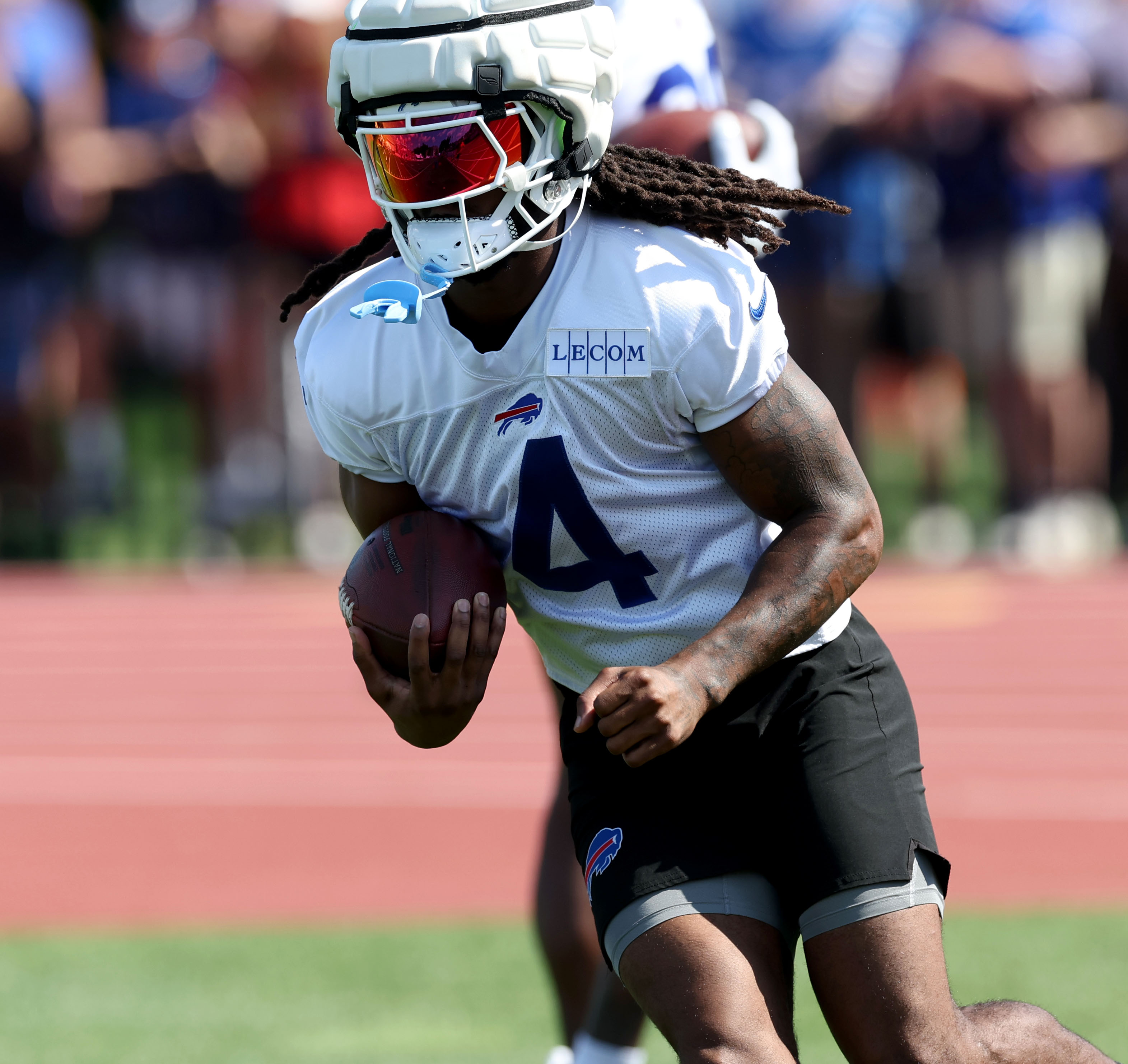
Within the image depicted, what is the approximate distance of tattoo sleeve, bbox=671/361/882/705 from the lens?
3.02 m

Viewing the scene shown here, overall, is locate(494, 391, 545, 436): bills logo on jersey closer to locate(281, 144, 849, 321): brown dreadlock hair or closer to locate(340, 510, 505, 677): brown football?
locate(340, 510, 505, 677): brown football

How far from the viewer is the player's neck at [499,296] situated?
3205 millimetres

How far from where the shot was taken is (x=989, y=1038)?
3137mm

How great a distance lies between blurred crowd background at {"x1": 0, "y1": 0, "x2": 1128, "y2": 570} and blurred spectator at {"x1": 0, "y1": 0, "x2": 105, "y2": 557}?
19mm

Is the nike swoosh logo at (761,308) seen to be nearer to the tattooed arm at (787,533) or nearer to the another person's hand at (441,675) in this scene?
the tattooed arm at (787,533)

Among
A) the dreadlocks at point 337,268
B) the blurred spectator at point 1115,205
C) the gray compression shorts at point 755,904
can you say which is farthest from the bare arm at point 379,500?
the blurred spectator at point 1115,205

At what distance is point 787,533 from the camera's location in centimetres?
311

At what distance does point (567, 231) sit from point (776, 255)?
703 centimetres

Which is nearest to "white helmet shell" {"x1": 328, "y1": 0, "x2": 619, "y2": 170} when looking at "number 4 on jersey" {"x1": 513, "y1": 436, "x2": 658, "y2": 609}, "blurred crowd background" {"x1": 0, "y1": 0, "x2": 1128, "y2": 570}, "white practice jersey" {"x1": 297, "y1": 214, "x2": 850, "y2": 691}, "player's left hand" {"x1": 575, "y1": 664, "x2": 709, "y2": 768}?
"white practice jersey" {"x1": 297, "y1": 214, "x2": 850, "y2": 691}

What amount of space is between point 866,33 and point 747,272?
8178mm

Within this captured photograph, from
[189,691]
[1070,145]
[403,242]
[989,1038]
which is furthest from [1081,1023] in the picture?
[1070,145]

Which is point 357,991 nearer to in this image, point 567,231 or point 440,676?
point 440,676

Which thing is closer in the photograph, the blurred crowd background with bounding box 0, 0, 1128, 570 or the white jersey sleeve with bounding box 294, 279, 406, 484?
the white jersey sleeve with bounding box 294, 279, 406, 484

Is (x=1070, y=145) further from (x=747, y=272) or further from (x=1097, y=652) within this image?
(x=747, y=272)
